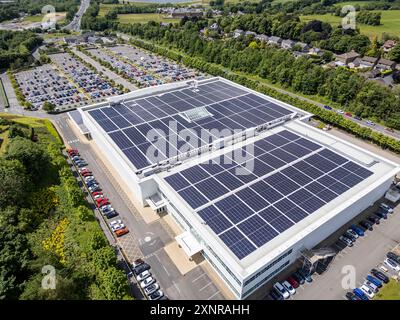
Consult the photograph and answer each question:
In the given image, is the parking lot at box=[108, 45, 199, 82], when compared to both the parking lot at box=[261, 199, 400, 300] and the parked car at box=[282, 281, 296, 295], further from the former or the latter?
the parked car at box=[282, 281, 296, 295]

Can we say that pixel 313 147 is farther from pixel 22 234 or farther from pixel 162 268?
pixel 22 234

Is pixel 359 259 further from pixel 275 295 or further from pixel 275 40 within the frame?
pixel 275 40

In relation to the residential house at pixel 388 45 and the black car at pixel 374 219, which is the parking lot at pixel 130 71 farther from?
the residential house at pixel 388 45

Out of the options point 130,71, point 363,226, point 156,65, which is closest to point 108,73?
point 130,71

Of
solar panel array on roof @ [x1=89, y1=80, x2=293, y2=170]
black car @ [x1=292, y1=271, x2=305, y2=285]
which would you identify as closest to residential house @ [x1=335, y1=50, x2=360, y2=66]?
solar panel array on roof @ [x1=89, y1=80, x2=293, y2=170]

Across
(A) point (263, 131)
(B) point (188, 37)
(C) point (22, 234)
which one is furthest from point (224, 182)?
(B) point (188, 37)
